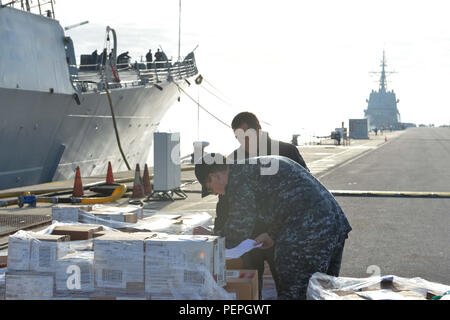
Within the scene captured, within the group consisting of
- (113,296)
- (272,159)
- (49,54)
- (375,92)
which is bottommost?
(113,296)

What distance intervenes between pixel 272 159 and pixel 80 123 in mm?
15326

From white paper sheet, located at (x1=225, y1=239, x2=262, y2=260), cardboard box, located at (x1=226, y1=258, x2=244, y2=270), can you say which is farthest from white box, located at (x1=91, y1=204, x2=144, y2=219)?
white paper sheet, located at (x1=225, y1=239, x2=262, y2=260)

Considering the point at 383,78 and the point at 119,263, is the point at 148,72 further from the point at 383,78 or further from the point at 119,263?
the point at 383,78

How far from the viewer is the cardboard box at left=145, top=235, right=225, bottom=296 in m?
3.77

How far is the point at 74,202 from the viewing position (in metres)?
11.6

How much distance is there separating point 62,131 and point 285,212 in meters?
14.6

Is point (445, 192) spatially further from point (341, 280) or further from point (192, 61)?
point (192, 61)

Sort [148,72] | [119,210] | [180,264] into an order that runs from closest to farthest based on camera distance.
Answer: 1. [180,264]
2. [119,210]
3. [148,72]

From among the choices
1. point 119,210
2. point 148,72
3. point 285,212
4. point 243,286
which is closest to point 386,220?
point 119,210

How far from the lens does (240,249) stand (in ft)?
14.1

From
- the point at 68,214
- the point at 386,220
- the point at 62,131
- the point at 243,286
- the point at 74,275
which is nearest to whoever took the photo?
the point at 74,275

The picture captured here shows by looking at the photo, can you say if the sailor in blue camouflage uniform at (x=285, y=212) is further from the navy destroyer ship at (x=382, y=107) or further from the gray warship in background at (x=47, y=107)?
the navy destroyer ship at (x=382, y=107)

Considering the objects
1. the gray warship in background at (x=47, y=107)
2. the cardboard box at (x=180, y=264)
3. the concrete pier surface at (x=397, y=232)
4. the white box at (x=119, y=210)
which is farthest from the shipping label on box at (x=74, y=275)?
the gray warship in background at (x=47, y=107)
